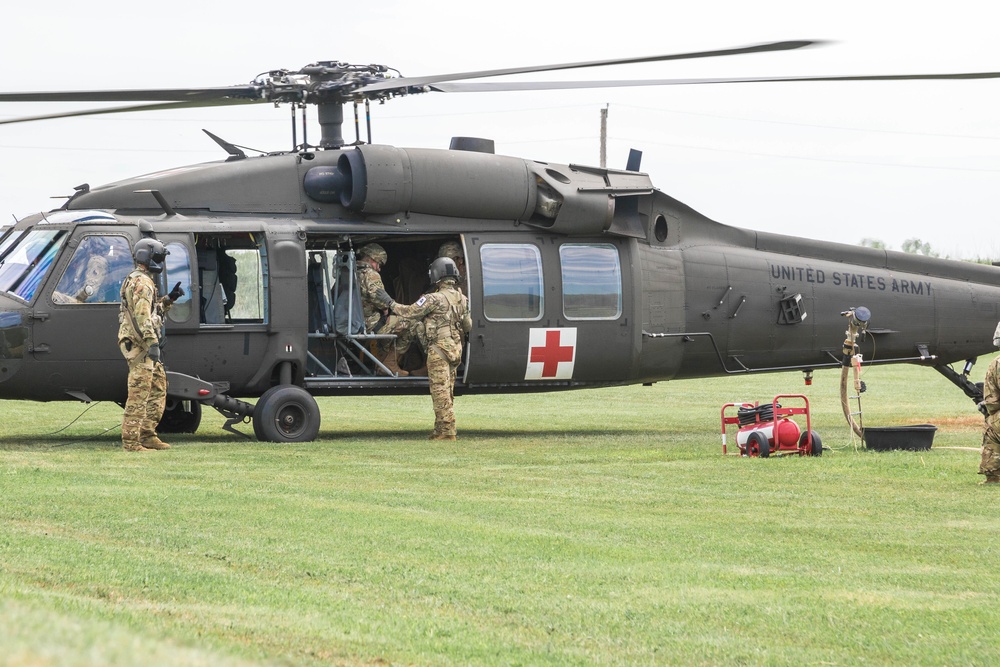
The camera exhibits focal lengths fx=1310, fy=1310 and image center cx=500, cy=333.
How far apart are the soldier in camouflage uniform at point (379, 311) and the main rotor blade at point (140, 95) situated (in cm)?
233

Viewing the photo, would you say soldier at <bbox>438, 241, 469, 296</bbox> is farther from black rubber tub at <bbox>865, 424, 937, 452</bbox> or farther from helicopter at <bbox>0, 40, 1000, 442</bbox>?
black rubber tub at <bbox>865, 424, 937, 452</bbox>

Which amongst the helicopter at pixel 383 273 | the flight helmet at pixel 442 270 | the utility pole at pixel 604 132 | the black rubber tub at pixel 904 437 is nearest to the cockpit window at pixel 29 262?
the helicopter at pixel 383 273

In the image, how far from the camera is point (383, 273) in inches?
679

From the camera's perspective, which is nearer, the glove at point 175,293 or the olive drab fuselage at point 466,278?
the glove at point 175,293

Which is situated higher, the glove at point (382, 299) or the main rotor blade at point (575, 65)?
the main rotor blade at point (575, 65)

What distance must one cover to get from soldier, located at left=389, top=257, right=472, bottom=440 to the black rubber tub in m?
4.81

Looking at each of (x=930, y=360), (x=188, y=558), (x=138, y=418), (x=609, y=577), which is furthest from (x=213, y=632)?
(x=930, y=360)

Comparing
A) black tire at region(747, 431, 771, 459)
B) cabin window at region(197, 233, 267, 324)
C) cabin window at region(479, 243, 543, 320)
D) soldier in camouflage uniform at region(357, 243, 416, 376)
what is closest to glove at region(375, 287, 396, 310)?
soldier in camouflage uniform at region(357, 243, 416, 376)

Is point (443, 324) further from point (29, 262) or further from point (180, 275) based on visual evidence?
point (29, 262)

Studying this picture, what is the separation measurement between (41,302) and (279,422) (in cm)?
292

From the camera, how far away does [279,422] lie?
49.2 ft

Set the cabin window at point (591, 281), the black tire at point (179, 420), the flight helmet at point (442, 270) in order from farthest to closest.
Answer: the black tire at point (179, 420) < the cabin window at point (591, 281) < the flight helmet at point (442, 270)

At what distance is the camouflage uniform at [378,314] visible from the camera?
1560cm

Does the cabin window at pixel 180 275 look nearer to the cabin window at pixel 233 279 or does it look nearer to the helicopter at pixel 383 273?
the helicopter at pixel 383 273
